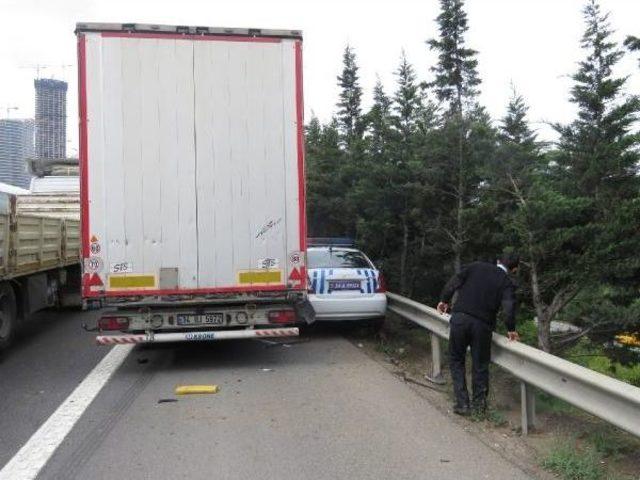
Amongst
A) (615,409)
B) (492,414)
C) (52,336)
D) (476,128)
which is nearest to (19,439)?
(492,414)

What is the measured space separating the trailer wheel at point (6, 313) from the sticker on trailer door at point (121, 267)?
254 cm

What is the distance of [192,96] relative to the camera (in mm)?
7914

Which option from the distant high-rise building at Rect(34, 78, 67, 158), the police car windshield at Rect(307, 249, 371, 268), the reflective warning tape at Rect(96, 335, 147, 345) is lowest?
the reflective warning tape at Rect(96, 335, 147, 345)

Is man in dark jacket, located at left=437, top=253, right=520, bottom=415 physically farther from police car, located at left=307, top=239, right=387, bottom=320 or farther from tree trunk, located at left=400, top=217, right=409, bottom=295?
tree trunk, located at left=400, top=217, right=409, bottom=295

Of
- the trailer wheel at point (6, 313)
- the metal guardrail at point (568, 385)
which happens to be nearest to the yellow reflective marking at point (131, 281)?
the trailer wheel at point (6, 313)

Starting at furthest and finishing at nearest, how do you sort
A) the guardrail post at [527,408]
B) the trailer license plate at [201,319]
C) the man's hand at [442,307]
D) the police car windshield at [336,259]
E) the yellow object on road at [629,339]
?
1. the police car windshield at [336,259]
2. the yellow object on road at [629,339]
3. the trailer license plate at [201,319]
4. the man's hand at [442,307]
5. the guardrail post at [527,408]

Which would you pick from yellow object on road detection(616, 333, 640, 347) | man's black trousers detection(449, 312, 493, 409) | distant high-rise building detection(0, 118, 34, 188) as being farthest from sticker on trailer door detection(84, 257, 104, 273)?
distant high-rise building detection(0, 118, 34, 188)

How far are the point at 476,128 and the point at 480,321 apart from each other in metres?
5.27

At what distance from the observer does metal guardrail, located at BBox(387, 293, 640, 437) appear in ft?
13.9

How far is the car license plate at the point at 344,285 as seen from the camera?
10066 millimetres

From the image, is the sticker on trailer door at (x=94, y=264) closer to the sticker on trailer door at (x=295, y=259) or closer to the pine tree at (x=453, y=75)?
the sticker on trailer door at (x=295, y=259)

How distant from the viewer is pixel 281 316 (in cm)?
845

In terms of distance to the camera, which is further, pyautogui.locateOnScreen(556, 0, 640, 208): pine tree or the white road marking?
pyautogui.locateOnScreen(556, 0, 640, 208): pine tree

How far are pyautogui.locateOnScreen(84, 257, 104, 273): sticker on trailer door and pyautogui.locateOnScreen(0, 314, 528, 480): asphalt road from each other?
1249 mm
